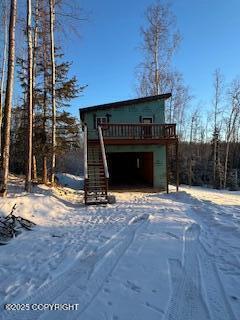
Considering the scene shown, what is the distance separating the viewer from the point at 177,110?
3822 centimetres

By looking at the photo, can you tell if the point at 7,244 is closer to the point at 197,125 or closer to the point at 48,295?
the point at 48,295

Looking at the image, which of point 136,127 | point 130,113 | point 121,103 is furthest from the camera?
point 130,113

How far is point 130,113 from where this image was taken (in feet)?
68.5

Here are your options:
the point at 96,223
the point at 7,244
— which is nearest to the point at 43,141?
the point at 96,223

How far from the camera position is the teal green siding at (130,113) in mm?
20625

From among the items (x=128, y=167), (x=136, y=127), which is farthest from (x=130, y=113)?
(x=128, y=167)

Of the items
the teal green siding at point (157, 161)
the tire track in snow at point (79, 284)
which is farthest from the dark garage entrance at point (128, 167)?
the tire track in snow at point (79, 284)

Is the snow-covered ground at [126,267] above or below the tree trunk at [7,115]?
below

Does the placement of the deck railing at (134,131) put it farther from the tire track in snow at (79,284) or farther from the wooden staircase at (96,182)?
the tire track in snow at (79,284)

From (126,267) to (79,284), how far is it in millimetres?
888

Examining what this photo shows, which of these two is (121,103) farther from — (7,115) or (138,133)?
(7,115)

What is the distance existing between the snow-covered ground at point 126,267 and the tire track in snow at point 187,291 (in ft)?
0.04

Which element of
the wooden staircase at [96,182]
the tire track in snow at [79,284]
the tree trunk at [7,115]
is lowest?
the tire track in snow at [79,284]

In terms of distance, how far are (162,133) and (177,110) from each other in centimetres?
2065
